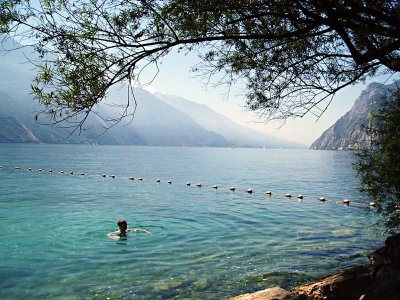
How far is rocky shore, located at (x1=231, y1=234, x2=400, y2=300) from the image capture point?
288 inches

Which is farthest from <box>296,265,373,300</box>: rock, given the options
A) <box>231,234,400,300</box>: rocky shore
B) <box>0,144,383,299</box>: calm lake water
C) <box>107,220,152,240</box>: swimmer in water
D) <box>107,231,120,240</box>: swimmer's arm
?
<box>107,231,120,240</box>: swimmer's arm

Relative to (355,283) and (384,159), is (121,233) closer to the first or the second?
(355,283)

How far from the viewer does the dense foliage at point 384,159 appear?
11.3 metres

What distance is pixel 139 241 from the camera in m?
17.6

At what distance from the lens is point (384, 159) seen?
11.7 meters

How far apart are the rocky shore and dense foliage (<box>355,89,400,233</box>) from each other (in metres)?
3.29

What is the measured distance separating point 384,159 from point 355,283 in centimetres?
485

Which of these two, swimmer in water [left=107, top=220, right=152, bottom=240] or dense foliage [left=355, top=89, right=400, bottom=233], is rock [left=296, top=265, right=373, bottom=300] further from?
swimmer in water [left=107, top=220, right=152, bottom=240]

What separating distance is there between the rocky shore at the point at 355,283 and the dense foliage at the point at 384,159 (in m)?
3.29

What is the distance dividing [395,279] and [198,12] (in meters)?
6.70

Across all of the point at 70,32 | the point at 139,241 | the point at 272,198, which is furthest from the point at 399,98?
the point at 272,198

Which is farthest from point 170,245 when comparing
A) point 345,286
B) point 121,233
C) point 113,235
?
point 345,286

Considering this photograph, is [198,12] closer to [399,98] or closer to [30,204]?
[399,98]

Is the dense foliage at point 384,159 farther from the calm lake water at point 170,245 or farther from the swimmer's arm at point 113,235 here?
the swimmer's arm at point 113,235
